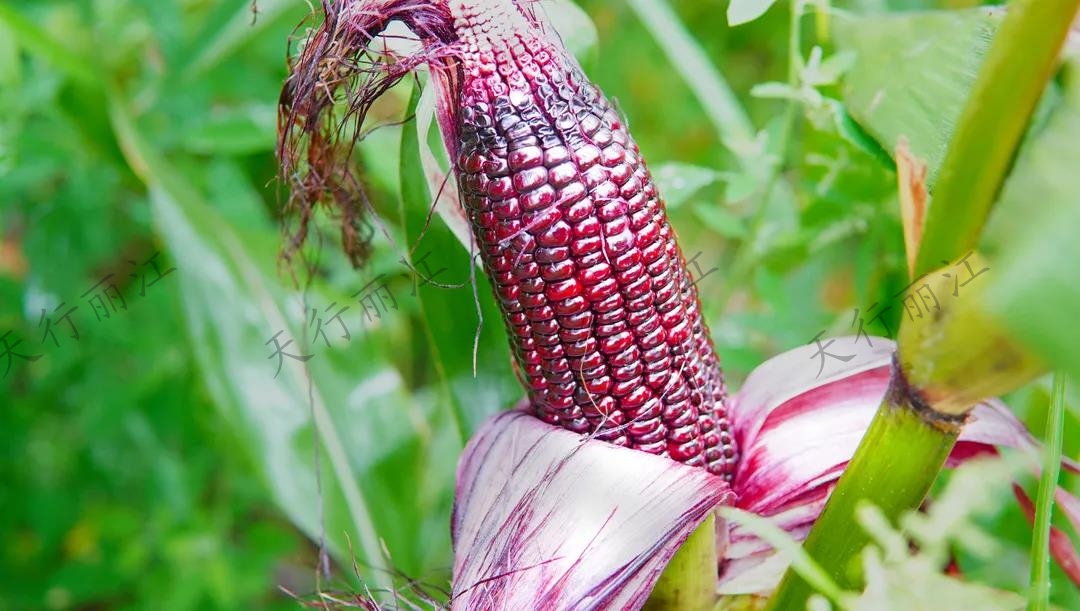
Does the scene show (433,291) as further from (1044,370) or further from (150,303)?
(150,303)

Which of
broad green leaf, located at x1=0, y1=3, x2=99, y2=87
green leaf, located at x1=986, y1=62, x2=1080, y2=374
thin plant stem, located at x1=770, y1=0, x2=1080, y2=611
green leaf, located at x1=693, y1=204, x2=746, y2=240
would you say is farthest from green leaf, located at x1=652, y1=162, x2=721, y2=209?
broad green leaf, located at x1=0, y1=3, x2=99, y2=87

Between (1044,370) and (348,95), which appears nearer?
(1044,370)

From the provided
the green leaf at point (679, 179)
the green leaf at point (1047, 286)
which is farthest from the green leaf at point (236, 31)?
the green leaf at point (1047, 286)

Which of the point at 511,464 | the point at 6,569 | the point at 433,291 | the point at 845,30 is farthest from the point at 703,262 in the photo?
the point at 6,569

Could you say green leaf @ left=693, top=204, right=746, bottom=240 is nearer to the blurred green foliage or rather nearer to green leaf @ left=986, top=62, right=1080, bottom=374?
the blurred green foliage

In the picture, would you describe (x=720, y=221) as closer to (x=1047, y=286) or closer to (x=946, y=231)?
(x=946, y=231)

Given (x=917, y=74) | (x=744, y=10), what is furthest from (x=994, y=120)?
(x=917, y=74)
